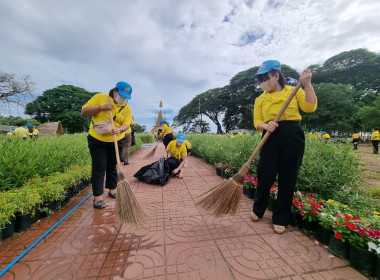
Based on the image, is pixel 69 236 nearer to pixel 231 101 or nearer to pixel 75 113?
pixel 231 101

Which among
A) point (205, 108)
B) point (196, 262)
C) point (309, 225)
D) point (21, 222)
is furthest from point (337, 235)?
point (205, 108)

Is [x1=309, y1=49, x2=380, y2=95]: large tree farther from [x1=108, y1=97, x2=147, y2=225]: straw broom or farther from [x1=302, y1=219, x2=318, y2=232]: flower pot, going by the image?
[x1=108, y1=97, x2=147, y2=225]: straw broom

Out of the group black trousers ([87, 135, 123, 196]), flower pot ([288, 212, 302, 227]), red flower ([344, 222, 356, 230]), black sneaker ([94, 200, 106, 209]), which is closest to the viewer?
red flower ([344, 222, 356, 230])

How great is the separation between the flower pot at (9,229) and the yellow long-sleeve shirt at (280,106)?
125 inches

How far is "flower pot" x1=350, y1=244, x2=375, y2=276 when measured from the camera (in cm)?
157

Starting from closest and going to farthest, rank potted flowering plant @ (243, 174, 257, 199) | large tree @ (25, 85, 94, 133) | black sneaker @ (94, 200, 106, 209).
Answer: black sneaker @ (94, 200, 106, 209)
potted flowering plant @ (243, 174, 257, 199)
large tree @ (25, 85, 94, 133)

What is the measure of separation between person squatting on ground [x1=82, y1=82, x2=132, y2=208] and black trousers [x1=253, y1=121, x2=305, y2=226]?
6.93ft

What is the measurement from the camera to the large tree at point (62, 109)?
32656 millimetres

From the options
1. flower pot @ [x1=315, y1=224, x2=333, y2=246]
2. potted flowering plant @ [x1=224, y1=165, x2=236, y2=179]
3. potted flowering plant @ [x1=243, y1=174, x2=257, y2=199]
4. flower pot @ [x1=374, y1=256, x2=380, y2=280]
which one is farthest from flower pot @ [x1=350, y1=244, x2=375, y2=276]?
potted flowering plant @ [x1=224, y1=165, x2=236, y2=179]

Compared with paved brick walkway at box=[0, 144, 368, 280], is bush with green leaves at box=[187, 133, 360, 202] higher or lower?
higher

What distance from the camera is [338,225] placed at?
5.90 feet

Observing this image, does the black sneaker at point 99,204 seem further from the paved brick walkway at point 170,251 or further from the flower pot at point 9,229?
the flower pot at point 9,229

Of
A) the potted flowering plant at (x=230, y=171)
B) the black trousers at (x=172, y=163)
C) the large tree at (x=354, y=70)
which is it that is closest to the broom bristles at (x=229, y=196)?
the potted flowering plant at (x=230, y=171)

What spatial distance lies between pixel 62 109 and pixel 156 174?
3832cm
